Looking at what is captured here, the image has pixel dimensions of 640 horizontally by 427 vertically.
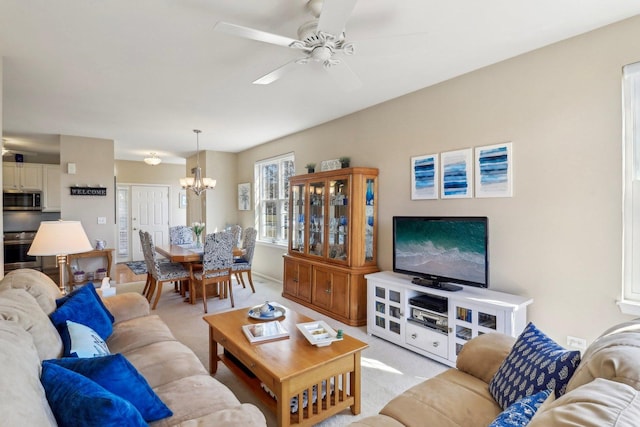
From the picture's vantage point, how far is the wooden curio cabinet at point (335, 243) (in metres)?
3.74

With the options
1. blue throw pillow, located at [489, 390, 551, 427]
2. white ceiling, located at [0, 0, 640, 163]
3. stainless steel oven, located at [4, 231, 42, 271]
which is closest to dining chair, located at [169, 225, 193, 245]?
white ceiling, located at [0, 0, 640, 163]

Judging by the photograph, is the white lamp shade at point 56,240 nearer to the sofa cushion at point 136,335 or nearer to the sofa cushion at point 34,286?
the sofa cushion at point 34,286

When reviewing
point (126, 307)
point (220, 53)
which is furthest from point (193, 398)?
point (220, 53)

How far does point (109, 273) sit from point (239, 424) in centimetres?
522

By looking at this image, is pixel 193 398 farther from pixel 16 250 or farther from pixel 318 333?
pixel 16 250

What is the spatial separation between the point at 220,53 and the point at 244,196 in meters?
4.51

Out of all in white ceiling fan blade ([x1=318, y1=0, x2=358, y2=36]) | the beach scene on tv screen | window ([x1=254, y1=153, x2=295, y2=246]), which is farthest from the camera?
window ([x1=254, y1=153, x2=295, y2=246])

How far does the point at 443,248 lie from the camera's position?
2934 mm

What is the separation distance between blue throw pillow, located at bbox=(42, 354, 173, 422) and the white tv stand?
88.0 inches

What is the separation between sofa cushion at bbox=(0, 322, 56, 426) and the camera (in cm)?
76

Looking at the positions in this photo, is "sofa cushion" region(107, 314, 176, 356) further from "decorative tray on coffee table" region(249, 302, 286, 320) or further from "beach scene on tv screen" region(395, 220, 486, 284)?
"beach scene on tv screen" region(395, 220, 486, 284)

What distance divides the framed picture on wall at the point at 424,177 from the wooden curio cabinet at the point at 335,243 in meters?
0.55

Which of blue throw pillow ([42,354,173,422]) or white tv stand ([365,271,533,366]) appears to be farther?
white tv stand ([365,271,533,366])

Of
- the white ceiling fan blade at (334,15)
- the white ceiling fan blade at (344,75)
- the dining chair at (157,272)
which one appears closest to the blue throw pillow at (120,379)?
the white ceiling fan blade at (334,15)
